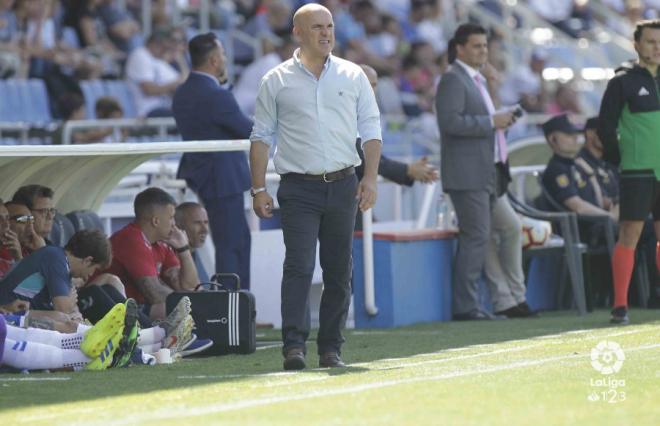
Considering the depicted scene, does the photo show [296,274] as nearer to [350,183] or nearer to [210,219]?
[350,183]

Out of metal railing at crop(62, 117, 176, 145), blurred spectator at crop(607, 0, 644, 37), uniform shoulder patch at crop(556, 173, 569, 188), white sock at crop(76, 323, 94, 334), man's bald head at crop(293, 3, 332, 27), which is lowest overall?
white sock at crop(76, 323, 94, 334)

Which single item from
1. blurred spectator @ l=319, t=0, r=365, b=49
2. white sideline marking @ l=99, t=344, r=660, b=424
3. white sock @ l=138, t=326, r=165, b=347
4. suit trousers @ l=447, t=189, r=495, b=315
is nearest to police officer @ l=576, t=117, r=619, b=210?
suit trousers @ l=447, t=189, r=495, b=315

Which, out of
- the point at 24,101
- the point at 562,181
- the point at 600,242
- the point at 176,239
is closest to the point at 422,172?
the point at 176,239

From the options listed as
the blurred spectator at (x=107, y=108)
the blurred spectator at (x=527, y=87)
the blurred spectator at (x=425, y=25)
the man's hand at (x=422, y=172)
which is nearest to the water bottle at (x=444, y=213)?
the man's hand at (x=422, y=172)

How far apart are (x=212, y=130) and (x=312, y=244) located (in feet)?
9.83

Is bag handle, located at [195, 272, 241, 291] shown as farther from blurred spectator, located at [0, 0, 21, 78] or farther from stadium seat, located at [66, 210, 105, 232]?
blurred spectator, located at [0, 0, 21, 78]

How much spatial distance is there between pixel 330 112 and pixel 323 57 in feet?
0.94

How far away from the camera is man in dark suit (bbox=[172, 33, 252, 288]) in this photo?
11102 millimetres

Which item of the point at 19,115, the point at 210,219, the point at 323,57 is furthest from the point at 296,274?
the point at 19,115

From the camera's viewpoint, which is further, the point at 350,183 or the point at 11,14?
the point at 11,14

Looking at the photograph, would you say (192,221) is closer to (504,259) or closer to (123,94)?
(504,259)

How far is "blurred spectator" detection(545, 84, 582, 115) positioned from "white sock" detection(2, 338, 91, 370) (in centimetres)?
1339

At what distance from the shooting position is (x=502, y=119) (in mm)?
12117

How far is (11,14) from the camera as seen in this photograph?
16.6 meters
